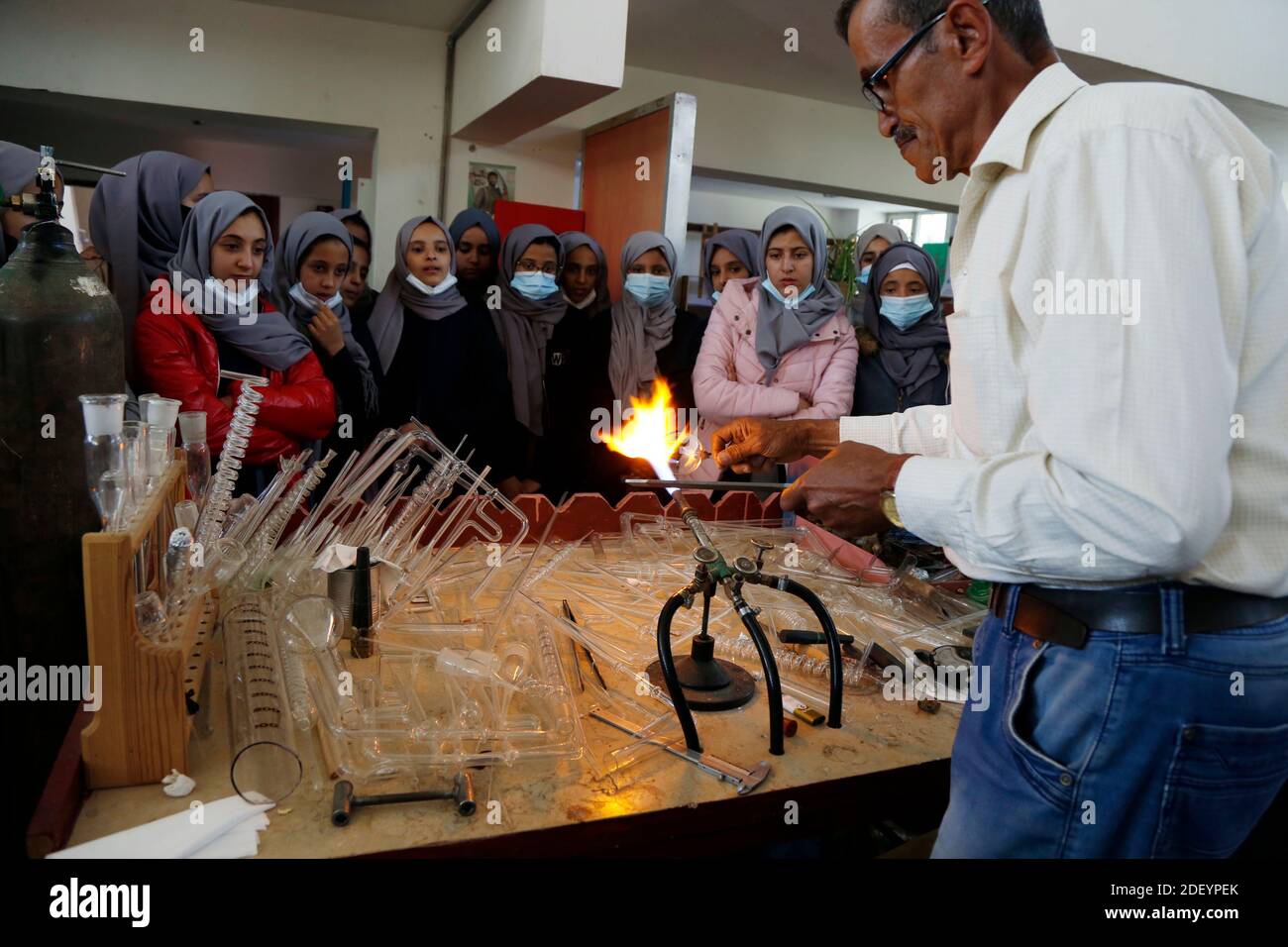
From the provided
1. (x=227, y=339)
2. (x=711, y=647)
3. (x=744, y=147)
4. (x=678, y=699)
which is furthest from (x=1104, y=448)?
(x=744, y=147)

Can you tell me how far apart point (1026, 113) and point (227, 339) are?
305cm

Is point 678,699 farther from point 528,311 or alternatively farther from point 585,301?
point 585,301

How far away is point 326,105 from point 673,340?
3203mm

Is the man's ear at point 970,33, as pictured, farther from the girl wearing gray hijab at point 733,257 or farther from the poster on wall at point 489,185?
the poster on wall at point 489,185

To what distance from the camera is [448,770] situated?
5.08 feet

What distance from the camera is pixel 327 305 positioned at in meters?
3.87

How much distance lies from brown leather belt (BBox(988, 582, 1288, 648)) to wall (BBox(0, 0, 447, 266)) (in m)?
5.67

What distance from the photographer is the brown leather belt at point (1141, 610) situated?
4.15ft

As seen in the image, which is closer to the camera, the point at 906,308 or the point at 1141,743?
the point at 1141,743

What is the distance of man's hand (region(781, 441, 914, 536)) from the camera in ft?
5.04

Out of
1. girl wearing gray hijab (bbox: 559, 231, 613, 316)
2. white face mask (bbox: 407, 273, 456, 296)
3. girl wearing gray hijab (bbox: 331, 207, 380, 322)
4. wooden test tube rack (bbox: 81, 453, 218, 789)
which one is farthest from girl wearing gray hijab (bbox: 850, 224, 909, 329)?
wooden test tube rack (bbox: 81, 453, 218, 789)

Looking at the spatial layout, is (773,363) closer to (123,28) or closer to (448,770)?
(448,770)

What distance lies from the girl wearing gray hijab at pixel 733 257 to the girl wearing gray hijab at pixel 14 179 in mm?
3218

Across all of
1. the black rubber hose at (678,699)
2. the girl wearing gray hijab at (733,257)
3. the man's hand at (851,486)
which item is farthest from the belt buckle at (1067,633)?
the girl wearing gray hijab at (733,257)
